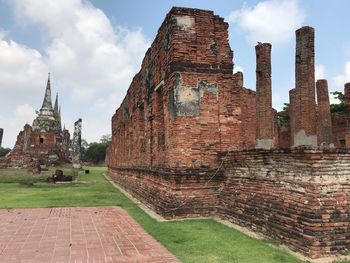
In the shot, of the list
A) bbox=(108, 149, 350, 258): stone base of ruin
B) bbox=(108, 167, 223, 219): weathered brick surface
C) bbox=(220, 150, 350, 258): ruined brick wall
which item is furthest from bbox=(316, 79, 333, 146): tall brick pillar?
bbox=(220, 150, 350, 258): ruined brick wall

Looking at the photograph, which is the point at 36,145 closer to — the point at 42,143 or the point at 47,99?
the point at 42,143

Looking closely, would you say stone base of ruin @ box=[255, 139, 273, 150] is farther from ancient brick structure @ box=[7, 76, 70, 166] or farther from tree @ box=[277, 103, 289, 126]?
ancient brick structure @ box=[7, 76, 70, 166]

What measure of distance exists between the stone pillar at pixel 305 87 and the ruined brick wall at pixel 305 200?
10.3 ft

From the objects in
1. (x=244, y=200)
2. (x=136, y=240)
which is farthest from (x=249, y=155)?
(x=136, y=240)

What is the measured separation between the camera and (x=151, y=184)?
11133 mm

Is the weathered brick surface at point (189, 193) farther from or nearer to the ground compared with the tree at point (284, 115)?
nearer to the ground

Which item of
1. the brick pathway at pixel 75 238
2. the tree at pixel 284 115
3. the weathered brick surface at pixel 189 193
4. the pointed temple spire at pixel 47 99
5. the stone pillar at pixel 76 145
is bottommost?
the brick pathway at pixel 75 238

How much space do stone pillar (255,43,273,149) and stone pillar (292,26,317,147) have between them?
109 cm

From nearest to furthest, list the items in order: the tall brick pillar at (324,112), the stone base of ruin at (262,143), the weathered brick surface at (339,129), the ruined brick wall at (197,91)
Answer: the ruined brick wall at (197,91) → the stone base of ruin at (262,143) → the tall brick pillar at (324,112) → the weathered brick surface at (339,129)

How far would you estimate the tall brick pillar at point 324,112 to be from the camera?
1966cm

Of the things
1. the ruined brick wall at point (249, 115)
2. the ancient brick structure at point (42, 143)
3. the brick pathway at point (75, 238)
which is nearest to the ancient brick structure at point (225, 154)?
the brick pathway at point (75, 238)

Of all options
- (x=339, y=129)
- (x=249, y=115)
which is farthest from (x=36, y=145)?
(x=249, y=115)

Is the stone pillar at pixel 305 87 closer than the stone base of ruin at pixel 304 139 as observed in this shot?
No

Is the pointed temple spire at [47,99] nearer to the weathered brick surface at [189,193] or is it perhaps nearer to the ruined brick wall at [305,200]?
the weathered brick surface at [189,193]
